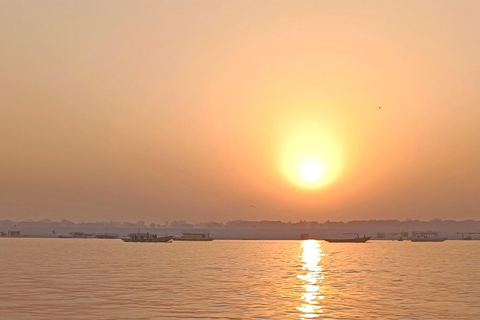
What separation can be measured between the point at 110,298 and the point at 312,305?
1700 cm

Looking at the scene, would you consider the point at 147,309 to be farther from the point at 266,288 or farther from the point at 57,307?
the point at 266,288

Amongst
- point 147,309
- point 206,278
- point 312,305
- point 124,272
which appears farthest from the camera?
point 124,272

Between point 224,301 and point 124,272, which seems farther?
point 124,272

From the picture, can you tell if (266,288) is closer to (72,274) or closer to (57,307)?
(57,307)

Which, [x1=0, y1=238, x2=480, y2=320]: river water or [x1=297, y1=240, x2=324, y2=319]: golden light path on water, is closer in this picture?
[x1=0, y1=238, x2=480, y2=320]: river water

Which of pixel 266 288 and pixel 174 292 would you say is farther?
pixel 266 288

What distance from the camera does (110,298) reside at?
51.6 m

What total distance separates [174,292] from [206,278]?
17082mm

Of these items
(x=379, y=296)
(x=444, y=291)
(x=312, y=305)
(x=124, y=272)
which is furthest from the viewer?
(x=124, y=272)

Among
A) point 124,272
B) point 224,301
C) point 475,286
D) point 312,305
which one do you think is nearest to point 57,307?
point 224,301

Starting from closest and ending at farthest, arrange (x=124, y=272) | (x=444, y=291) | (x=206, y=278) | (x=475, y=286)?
(x=444, y=291) < (x=475, y=286) < (x=206, y=278) < (x=124, y=272)

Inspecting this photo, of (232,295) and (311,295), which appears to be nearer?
(232,295)

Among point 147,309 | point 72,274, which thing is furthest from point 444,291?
point 72,274

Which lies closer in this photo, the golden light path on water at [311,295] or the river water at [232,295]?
the river water at [232,295]
